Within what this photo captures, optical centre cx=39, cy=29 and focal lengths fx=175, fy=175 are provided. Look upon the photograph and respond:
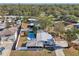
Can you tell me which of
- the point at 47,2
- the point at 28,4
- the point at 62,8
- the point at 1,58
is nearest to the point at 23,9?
the point at 28,4

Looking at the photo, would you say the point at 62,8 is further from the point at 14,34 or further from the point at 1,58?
the point at 1,58

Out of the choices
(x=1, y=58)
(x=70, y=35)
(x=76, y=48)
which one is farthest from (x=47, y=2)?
(x=1, y=58)

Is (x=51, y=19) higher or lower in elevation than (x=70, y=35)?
higher

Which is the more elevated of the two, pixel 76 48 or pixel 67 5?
pixel 67 5

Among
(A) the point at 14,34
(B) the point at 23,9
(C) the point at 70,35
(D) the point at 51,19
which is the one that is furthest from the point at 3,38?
(C) the point at 70,35

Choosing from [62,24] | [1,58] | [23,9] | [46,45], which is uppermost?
[23,9]

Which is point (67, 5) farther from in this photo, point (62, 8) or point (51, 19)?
point (51, 19)

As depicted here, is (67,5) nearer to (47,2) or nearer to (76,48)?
(47,2)
